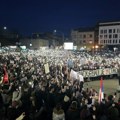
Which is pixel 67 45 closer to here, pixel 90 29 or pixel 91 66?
pixel 91 66

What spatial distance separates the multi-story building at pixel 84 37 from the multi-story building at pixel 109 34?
6361 mm

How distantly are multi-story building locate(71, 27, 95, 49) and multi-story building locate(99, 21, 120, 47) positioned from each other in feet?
20.9

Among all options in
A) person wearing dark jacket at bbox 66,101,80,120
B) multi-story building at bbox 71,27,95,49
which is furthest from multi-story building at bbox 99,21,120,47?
person wearing dark jacket at bbox 66,101,80,120

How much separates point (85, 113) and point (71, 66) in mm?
17728

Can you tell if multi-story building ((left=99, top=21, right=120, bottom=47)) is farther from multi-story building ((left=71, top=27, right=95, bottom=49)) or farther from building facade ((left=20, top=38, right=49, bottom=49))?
building facade ((left=20, top=38, right=49, bottom=49))

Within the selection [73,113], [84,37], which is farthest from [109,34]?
[73,113]

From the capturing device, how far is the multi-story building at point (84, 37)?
12156 centimetres

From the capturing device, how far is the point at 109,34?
112m

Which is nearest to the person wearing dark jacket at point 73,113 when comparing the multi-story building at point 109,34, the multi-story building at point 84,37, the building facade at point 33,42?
the multi-story building at point 109,34

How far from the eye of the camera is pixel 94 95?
45.4ft

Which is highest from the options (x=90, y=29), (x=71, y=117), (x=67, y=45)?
(x=90, y=29)

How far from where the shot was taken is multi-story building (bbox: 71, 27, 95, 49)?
121562 millimetres

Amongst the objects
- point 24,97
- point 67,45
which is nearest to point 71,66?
point 24,97

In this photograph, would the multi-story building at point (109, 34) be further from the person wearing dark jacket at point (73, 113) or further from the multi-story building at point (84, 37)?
the person wearing dark jacket at point (73, 113)
